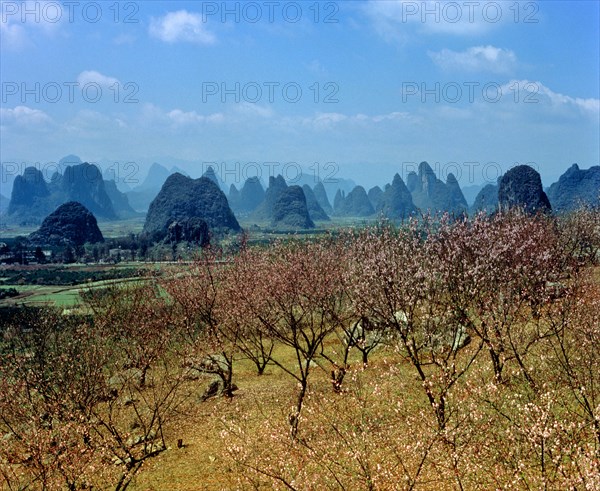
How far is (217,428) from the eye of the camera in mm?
21484

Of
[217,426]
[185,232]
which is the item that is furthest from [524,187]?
[217,426]

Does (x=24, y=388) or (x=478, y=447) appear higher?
(x=478, y=447)

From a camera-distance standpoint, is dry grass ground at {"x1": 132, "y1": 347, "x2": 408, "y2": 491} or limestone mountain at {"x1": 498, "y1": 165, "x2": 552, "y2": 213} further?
limestone mountain at {"x1": 498, "y1": 165, "x2": 552, "y2": 213}

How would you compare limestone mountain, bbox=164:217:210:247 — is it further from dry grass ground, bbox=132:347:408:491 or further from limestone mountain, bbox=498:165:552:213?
dry grass ground, bbox=132:347:408:491

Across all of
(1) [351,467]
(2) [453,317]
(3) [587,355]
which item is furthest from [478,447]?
(2) [453,317]

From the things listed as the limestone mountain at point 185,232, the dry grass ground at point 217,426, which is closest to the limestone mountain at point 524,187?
the limestone mountain at point 185,232

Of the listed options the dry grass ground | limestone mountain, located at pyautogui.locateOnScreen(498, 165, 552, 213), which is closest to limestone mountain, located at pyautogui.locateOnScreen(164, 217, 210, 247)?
limestone mountain, located at pyautogui.locateOnScreen(498, 165, 552, 213)

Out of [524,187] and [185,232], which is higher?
[524,187]

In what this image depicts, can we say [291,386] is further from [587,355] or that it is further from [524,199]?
[524,199]

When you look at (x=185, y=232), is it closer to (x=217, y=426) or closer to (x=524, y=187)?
(x=524, y=187)

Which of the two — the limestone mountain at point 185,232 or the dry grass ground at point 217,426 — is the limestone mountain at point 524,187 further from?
Result: the dry grass ground at point 217,426

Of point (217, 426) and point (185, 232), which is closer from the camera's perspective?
point (217, 426)

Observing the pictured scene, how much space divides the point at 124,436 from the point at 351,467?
10.8 metres

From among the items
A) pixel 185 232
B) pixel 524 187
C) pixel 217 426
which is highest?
pixel 524 187
